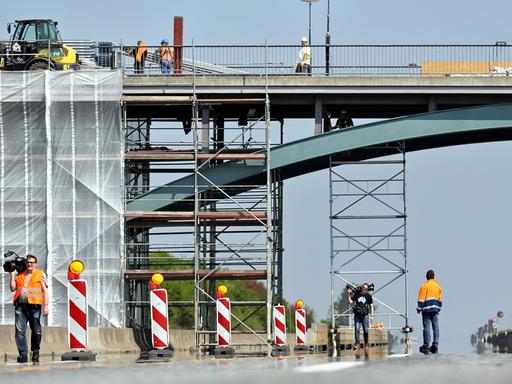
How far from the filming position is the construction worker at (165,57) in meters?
45.9

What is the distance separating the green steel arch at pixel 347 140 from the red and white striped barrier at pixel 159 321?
2068 cm

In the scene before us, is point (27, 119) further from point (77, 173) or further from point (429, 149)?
point (429, 149)

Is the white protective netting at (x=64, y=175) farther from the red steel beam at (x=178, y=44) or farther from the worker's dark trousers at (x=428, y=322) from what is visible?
the worker's dark trousers at (x=428, y=322)

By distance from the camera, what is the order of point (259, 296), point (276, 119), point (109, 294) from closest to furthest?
point (109, 294) → point (276, 119) → point (259, 296)

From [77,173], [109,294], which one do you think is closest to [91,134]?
[77,173]

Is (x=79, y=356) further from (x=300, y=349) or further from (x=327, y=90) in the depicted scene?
(x=327, y=90)

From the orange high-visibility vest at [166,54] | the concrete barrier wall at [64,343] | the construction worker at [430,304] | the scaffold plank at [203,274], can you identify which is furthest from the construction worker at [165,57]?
the construction worker at [430,304]

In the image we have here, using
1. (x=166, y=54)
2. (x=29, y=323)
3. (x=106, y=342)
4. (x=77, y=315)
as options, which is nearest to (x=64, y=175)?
(x=166, y=54)

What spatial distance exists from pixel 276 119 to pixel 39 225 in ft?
29.1

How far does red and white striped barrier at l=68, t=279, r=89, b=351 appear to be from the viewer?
20.4 metres

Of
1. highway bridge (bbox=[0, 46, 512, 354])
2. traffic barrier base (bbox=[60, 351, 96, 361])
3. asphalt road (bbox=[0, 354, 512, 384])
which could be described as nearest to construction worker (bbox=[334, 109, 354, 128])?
highway bridge (bbox=[0, 46, 512, 354])

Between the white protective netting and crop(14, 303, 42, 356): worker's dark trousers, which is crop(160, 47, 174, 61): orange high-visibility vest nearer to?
the white protective netting

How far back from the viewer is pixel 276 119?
4791cm

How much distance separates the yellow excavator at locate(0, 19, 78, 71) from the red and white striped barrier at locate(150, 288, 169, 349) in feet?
72.7
